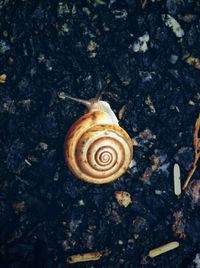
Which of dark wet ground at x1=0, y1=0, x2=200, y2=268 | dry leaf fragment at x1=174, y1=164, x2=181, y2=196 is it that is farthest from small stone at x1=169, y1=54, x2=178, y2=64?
dry leaf fragment at x1=174, y1=164, x2=181, y2=196

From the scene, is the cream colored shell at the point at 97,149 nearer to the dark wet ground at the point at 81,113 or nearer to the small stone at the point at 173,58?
the dark wet ground at the point at 81,113

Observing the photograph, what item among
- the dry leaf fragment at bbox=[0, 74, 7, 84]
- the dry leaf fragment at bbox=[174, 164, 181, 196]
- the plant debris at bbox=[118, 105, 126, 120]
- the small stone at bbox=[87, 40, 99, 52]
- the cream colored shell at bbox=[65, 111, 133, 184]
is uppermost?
the small stone at bbox=[87, 40, 99, 52]

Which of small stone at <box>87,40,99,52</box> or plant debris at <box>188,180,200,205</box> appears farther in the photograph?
plant debris at <box>188,180,200,205</box>

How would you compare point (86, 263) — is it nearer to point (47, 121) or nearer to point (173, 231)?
point (173, 231)

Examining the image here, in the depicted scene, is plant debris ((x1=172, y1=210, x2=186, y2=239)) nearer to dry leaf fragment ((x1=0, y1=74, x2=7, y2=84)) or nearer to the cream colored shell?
the cream colored shell

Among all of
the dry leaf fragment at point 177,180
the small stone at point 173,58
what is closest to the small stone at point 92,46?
the small stone at point 173,58
